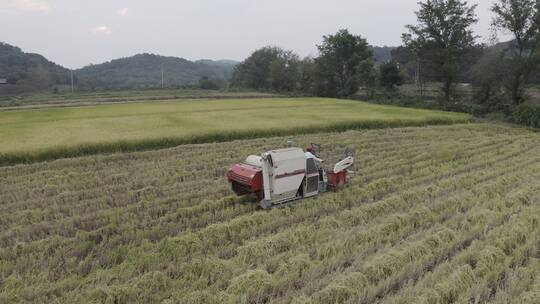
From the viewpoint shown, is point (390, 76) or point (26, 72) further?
point (26, 72)

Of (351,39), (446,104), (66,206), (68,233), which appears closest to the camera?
(68,233)

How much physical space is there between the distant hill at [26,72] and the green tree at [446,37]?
71.5 m

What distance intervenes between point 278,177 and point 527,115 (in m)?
26.7

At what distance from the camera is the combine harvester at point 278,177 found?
8961 millimetres

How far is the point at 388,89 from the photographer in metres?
50.8

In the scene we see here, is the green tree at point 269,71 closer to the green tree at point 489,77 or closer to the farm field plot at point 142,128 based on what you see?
the green tree at point 489,77

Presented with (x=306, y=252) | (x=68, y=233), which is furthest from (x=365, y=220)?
(x=68, y=233)

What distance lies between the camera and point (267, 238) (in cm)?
732

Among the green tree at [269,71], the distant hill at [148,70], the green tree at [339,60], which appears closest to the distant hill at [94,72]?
the distant hill at [148,70]

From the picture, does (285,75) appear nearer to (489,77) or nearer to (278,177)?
(489,77)

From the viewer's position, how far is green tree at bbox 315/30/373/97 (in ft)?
182

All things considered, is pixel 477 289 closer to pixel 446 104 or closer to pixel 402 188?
pixel 402 188

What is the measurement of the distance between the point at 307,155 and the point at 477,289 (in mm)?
5114

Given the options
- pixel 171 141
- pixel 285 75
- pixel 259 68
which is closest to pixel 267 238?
pixel 171 141
